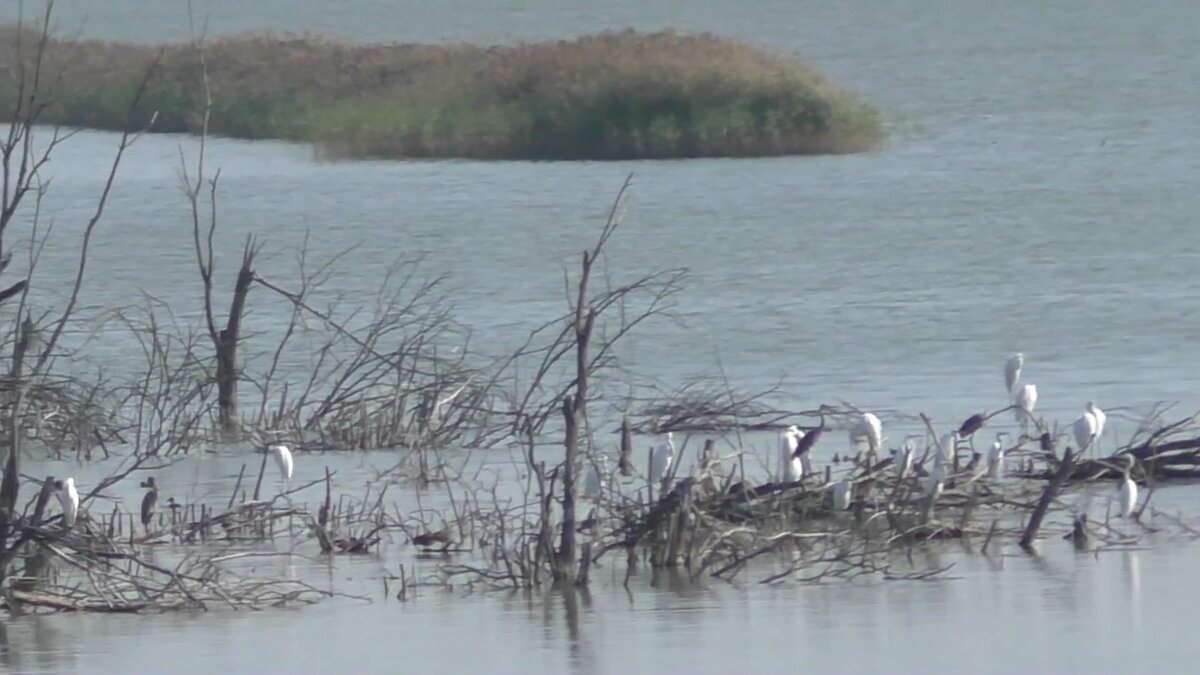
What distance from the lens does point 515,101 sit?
33.8 m

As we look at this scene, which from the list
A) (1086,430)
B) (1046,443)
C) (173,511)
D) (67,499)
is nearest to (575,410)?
(67,499)

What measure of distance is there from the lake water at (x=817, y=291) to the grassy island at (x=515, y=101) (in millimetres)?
636

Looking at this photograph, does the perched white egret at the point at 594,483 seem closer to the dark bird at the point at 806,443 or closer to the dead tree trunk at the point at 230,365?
the dark bird at the point at 806,443

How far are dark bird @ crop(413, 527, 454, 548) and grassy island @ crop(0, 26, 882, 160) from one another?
20736 mm

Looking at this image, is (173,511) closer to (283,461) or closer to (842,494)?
(283,461)

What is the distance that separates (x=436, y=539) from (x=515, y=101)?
24344 millimetres

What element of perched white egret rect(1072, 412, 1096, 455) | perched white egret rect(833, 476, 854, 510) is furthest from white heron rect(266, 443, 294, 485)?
perched white egret rect(1072, 412, 1096, 455)

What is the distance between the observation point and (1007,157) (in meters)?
32.4

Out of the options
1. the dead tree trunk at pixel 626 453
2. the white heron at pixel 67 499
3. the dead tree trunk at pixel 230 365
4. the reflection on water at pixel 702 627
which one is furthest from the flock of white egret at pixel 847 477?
the dead tree trunk at pixel 230 365

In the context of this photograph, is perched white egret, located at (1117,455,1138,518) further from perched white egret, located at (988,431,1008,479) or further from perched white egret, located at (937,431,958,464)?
perched white egret, located at (937,431,958,464)

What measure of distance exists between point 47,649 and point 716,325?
10.1m

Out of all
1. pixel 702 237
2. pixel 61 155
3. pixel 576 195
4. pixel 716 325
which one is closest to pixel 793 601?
pixel 716 325

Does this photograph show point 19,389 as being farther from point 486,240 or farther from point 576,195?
point 576,195

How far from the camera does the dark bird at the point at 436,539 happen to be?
9.74 meters
